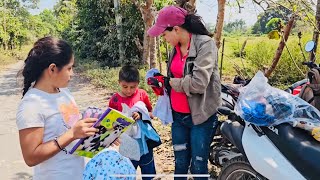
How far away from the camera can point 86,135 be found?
163cm

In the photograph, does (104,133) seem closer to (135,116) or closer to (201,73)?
(201,73)

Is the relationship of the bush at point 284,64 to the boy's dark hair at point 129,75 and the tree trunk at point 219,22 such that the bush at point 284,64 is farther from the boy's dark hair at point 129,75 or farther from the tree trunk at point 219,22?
the boy's dark hair at point 129,75

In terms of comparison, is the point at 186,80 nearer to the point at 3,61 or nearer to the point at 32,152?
the point at 32,152

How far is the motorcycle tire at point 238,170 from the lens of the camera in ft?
8.82

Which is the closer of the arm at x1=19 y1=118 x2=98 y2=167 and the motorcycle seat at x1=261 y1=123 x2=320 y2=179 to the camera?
the arm at x1=19 y1=118 x2=98 y2=167

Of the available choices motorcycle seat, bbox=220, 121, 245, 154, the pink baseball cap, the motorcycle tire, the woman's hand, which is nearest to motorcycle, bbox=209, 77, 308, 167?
the motorcycle tire

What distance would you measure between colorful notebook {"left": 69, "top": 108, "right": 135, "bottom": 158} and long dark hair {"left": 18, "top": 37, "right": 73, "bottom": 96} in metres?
0.37

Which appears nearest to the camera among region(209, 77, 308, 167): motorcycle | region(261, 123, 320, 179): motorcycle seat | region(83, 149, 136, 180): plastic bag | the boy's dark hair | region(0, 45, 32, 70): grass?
region(83, 149, 136, 180): plastic bag

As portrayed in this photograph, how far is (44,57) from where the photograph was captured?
1.75 metres

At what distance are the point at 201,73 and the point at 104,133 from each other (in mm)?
995

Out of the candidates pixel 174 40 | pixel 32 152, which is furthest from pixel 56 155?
pixel 174 40

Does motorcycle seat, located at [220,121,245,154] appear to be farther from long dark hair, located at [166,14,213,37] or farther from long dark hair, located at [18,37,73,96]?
long dark hair, located at [18,37,73,96]

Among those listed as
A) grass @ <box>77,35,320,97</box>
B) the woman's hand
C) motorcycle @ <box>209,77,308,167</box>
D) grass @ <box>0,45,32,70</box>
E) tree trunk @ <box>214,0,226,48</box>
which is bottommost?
grass @ <box>0,45,32,70</box>

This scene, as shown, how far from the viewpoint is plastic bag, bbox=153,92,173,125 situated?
9.37 ft
